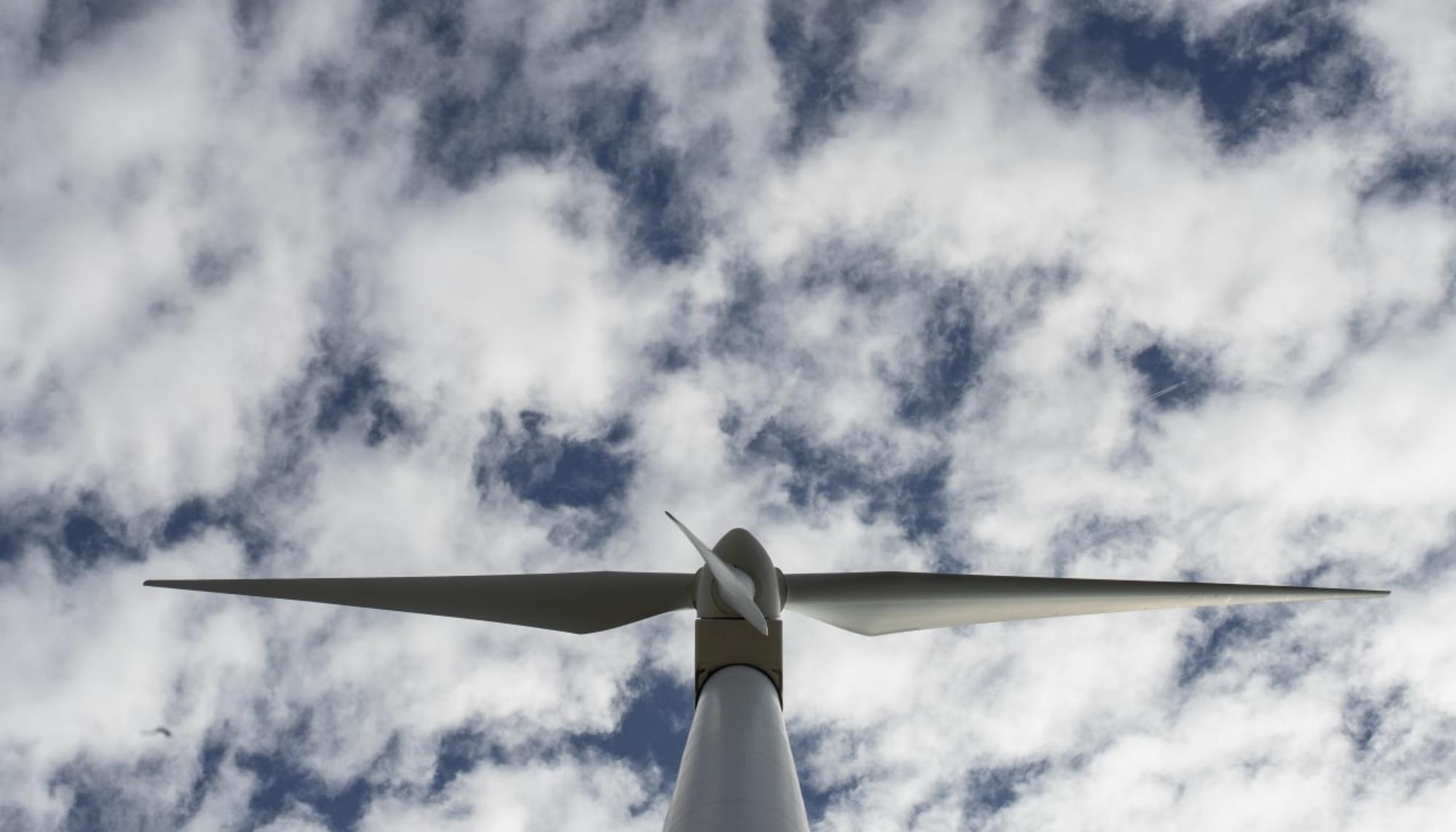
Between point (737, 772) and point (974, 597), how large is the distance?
7689 mm

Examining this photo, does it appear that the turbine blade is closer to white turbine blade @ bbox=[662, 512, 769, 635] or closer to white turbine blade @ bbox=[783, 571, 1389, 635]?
white turbine blade @ bbox=[783, 571, 1389, 635]

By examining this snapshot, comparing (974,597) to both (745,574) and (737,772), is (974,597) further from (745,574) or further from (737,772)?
(737,772)

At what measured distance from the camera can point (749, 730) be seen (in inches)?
490

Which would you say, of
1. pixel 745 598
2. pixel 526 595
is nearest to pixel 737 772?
pixel 745 598

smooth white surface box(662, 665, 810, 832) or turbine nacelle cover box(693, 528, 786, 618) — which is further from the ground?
turbine nacelle cover box(693, 528, 786, 618)

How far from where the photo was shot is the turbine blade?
17.3 metres

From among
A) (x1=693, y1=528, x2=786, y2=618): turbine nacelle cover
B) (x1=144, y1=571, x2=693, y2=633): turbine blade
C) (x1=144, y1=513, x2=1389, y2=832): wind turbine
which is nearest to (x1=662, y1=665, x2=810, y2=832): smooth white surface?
(x1=144, y1=513, x2=1389, y2=832): wind turbine

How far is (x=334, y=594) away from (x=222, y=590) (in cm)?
160

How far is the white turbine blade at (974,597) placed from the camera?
1677 cm

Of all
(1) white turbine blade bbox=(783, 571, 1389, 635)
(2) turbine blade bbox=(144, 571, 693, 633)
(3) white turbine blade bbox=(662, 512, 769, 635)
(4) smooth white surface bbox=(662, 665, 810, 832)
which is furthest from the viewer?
(2) turbine blade bbox=(144, 571, 693, 633)

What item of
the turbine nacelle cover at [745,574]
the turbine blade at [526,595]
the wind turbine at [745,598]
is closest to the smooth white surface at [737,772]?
the wind turbine at [745,598]

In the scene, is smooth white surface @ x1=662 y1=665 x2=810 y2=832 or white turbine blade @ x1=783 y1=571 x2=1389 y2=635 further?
white turbine blade @ x1=783 y1=571 x2=1389 y2=635

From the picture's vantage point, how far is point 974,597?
17.8 m

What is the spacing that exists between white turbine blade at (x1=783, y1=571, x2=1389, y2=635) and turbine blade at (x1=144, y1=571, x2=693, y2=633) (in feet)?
7.16
